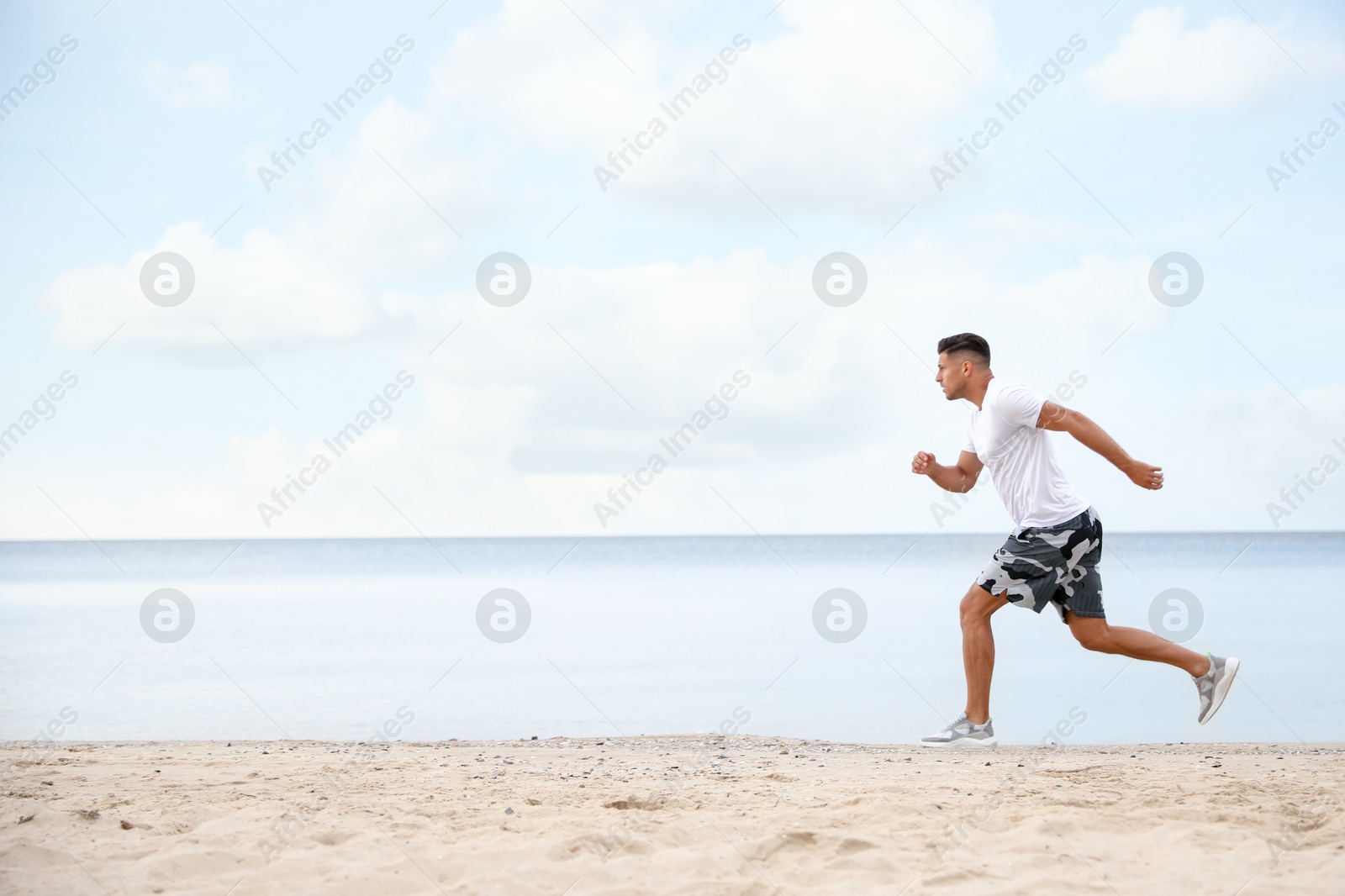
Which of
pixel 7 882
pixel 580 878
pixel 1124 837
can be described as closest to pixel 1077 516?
pixel 1124 837

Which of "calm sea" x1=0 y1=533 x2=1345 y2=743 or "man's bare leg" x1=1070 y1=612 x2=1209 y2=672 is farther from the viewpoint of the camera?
"calm sea" x1=0 y1=533 x2=1345 y2=743

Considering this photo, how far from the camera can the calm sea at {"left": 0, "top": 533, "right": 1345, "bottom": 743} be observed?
25.3 feet

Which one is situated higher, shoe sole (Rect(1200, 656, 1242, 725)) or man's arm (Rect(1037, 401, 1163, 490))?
man's arm (Rect(1037, 401, 1163, 490))

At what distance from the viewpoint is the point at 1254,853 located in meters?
3.26

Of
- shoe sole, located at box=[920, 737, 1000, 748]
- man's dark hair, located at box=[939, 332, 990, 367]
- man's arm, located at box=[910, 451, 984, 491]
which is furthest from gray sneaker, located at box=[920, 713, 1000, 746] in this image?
man's dark hair, located at box=[939, 332, 990, 367]

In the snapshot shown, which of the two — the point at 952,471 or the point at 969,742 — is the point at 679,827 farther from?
the point at 952,471

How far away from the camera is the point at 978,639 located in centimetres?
514

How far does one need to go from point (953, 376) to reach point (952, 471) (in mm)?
573

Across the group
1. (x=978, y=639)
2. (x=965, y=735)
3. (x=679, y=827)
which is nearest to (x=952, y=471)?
(x=978, y=639)

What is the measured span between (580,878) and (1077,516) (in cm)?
308

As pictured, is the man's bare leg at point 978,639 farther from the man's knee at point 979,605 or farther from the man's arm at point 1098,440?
the man's arm at point 1098,440

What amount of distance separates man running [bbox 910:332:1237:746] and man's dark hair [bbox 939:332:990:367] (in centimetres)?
7

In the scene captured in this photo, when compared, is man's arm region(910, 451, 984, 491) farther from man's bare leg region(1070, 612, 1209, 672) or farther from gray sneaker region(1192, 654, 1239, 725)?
gray sneaker region(1192, 654, 1239, 725)

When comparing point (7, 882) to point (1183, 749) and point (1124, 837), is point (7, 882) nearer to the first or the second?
point (1124, 837)
